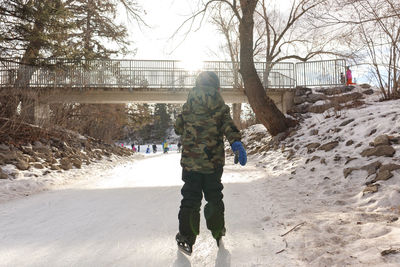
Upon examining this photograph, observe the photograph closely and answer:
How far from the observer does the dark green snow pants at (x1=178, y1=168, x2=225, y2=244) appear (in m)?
2.52

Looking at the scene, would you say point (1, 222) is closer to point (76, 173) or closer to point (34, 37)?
point (76, 173)

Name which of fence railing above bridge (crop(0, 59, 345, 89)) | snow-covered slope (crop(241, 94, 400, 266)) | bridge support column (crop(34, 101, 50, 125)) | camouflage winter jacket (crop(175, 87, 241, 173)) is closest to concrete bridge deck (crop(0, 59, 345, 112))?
fence railing above bridge (crop(0, 59, 345, 89))

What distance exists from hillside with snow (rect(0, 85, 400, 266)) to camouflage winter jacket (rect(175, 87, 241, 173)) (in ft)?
2.83

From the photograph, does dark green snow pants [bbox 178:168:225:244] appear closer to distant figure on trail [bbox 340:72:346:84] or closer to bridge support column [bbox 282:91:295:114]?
bridge support column [bbox 282:91:295:114]

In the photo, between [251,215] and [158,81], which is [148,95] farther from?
[251,215]

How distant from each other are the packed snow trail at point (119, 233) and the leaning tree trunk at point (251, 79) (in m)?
5.16

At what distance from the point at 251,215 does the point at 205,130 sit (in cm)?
165

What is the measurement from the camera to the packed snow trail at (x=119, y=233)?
2307mm

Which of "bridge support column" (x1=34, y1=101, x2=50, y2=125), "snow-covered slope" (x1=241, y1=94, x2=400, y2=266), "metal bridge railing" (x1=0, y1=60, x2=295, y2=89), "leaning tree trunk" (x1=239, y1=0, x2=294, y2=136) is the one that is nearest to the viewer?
"snow-covered slope" (x1=241, y1=94, x2=400, y2=266)

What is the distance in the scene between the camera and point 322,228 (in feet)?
9.05

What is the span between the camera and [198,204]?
8.52ft

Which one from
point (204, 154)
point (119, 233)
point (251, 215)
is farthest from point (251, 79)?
point (119, 233)

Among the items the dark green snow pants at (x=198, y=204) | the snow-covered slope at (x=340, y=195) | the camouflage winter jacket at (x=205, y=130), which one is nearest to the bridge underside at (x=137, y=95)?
the snow-covered slope at (x=340, y=195)

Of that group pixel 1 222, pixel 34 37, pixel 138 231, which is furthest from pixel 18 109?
pixel 138 231
